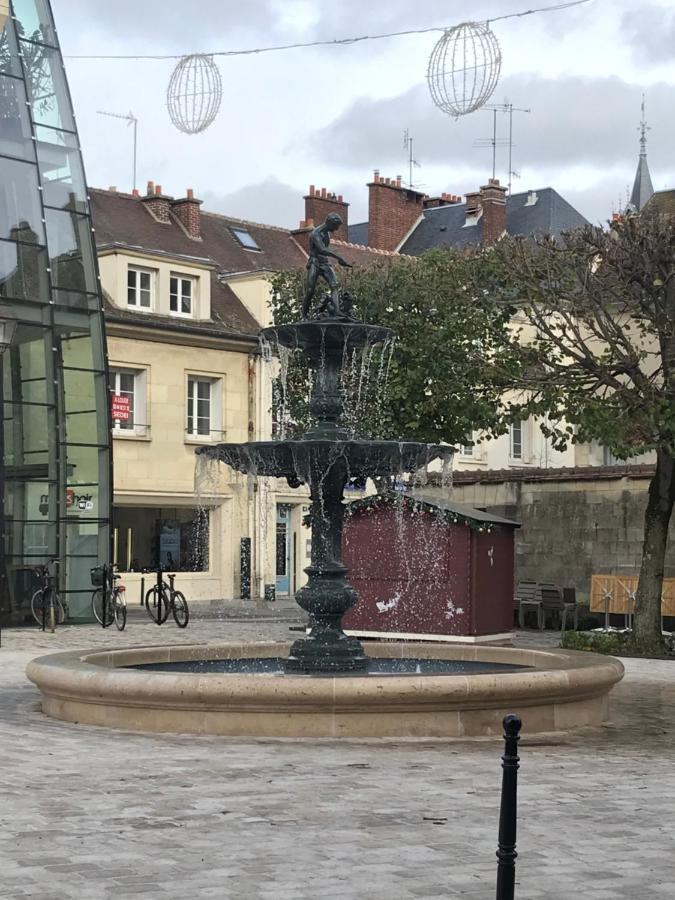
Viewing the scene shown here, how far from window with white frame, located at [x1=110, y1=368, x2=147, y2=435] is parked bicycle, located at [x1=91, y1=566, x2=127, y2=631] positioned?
9.44m

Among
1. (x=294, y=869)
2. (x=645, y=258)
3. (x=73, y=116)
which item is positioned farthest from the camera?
(x=73, y=116)

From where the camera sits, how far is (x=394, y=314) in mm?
29031

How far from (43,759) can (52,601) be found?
1592 centimetres

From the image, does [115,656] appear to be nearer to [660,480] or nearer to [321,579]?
[321,579]

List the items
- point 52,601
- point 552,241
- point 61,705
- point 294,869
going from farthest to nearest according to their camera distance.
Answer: point 52,601 < point 552,241 < point 61,705 < point 294,869

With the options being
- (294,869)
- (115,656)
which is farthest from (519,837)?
(115,656)

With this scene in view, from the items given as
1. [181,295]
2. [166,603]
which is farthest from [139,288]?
[166,603]

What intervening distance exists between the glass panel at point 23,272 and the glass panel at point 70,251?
27 cm

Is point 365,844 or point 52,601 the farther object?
point 52,601

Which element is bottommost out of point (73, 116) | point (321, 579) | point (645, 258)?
point (321, 579)

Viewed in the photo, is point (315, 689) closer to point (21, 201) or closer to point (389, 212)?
point (21, 201)

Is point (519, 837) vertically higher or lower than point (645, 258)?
lower

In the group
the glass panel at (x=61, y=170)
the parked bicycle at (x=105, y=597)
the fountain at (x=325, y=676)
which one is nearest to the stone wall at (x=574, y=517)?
the parked bicycle at (x=105, y=597)

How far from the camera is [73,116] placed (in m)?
29.0
